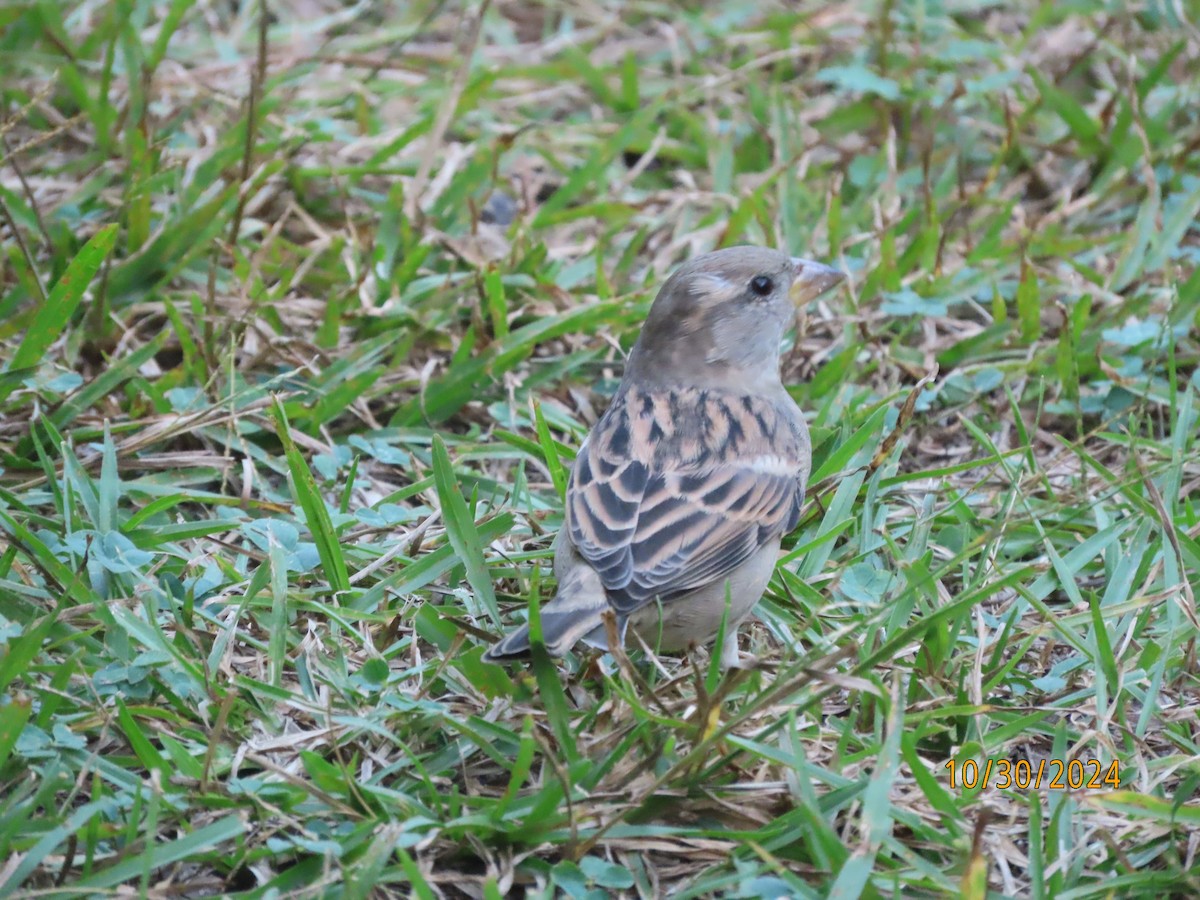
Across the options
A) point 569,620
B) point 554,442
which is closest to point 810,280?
point 554,442

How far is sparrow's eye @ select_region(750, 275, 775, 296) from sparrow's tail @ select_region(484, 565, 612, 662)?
132 centimetres

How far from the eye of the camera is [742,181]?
20.9 feet

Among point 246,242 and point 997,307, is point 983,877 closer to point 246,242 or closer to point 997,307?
point 997,307

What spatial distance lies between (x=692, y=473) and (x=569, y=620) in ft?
2.30

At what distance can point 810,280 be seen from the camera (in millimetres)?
4715

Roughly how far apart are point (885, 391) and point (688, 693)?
1.92m

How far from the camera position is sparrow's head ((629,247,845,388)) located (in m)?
4.41
